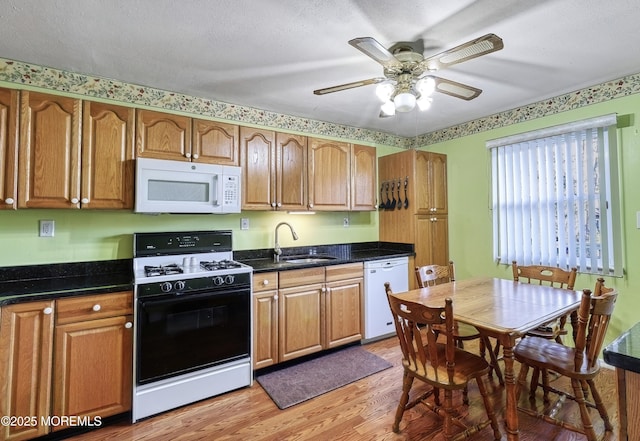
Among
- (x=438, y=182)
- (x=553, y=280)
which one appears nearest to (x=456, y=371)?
(x=553, y=280)

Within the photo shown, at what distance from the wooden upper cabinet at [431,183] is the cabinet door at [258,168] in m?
1.70

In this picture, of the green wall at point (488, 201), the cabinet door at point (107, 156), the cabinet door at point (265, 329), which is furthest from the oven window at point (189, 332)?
the green wall at point (488, 201)

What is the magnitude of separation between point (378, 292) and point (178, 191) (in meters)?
2.16

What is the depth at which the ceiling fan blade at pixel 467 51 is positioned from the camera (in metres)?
1.41

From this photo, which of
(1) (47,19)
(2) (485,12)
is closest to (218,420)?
(1) (47,19)

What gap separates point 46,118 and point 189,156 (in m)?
0.89

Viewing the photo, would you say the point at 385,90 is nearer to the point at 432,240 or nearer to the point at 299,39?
the point at 299,39

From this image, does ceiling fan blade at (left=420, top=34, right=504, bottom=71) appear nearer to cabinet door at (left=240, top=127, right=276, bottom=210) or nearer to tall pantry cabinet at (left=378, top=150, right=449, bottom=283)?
cabinet door at (left=240, top=127, right=276, bottom=210)

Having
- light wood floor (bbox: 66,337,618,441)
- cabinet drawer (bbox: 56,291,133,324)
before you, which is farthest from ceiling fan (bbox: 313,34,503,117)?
light wood floor (bbox: 66,337,618,441)

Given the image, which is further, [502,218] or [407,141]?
[407,141]

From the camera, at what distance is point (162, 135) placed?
240cm

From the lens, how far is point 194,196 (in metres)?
2.45

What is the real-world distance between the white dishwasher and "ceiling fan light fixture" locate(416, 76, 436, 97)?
71.1 inches

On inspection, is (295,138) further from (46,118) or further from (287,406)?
(287,406)
